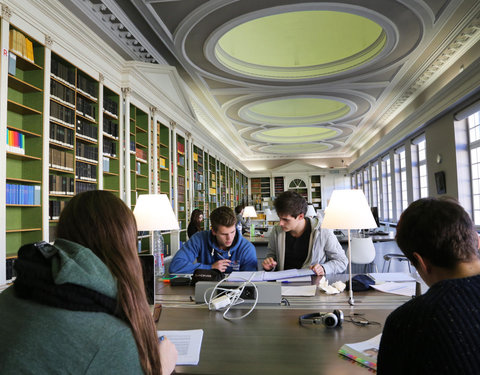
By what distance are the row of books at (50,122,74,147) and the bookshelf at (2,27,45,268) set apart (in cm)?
20

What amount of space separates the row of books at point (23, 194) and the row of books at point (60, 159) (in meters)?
0.32

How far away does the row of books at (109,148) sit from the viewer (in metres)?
4.31

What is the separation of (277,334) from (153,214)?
1.52 m

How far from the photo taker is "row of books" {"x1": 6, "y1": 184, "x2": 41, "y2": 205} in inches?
115

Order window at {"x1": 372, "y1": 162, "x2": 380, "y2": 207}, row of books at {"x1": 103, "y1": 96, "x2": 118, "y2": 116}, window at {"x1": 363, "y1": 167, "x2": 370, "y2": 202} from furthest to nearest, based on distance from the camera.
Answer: window at {"x1": 363, "y1": 167, "x2": 370, "y2": 202}
window at {"x1": 372, "y1": 162, "x2": 380, "y2": 207}
row of books at {"x1": 103, "y1": 96, "x2": 118, "y2": 116}

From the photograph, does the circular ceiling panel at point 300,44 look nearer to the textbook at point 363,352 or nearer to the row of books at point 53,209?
the row of books at point 53,209

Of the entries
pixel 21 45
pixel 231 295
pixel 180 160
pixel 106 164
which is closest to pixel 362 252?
pixel 231 295

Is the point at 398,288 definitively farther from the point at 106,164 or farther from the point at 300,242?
the point at 106,164

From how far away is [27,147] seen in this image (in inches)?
125

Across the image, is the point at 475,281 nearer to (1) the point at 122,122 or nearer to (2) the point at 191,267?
(2) the point at 191,267

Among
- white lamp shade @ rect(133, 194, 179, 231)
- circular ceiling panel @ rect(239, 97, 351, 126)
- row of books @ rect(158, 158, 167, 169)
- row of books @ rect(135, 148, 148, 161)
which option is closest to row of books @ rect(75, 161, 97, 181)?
row of books @ rect(135, 148, 148, 161)

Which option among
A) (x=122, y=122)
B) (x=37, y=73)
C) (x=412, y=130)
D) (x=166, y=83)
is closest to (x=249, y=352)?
(x=37, y=73)

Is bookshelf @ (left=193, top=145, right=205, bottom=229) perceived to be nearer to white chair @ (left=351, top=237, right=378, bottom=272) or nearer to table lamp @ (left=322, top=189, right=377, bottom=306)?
white chair @ (left=351, top=237, right=378, bottom=272)

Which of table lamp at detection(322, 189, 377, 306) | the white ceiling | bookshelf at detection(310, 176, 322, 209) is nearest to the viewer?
table lamp at detection(322, 189, 377, 306)
